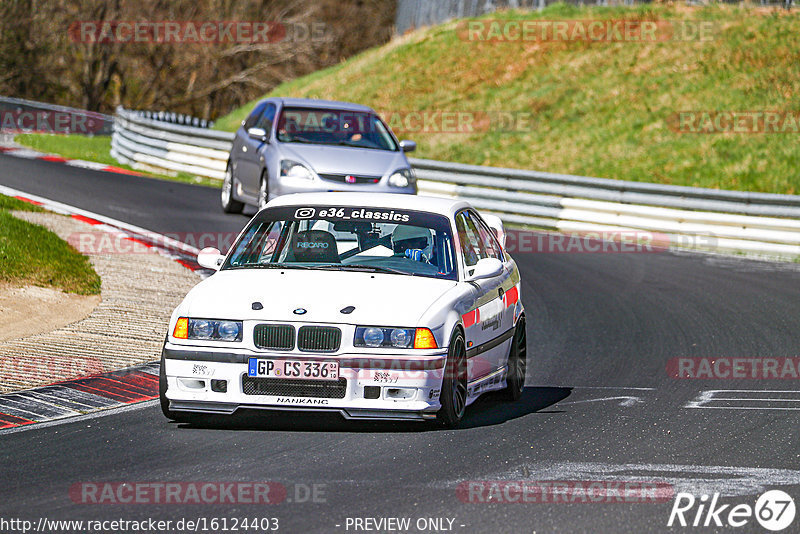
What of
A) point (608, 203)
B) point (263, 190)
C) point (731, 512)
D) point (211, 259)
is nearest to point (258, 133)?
point (263, 190)

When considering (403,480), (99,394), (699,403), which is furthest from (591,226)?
(403,480)

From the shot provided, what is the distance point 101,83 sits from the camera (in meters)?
53.8

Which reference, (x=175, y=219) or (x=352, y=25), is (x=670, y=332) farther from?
(x=352, y=25)

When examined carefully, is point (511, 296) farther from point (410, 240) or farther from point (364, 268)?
point (364, 268)

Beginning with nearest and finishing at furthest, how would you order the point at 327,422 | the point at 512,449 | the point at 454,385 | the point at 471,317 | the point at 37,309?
the point at 512,449 → the point at 454,385 → the point at 327,422 → the point at 471,317 → the point at 37,309

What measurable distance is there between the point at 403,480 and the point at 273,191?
11.0 m

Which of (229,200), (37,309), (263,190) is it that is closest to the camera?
(37,309)

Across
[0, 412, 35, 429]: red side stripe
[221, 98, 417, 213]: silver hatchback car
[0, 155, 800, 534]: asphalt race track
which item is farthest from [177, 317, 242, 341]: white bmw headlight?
[221, 98, 417, 213]: silver hatchback car

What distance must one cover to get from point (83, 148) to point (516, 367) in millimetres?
24552

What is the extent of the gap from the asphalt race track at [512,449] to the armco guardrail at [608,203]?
841cm

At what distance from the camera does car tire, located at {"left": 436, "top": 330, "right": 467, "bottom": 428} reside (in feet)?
26.9

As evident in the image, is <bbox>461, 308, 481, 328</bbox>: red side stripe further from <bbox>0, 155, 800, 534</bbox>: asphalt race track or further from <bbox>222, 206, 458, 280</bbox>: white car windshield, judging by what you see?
<bbox>0, 155, 800, 534</bbox>: asphalt race track

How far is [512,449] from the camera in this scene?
7.88 m

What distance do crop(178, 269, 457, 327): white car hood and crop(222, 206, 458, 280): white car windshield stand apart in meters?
0.28
